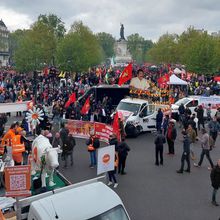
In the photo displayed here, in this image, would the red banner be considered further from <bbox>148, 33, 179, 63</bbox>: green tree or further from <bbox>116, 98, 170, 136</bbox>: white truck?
<bbox>148, 33, 179, 63</bbox>: green tree

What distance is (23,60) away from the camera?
51.6 metres

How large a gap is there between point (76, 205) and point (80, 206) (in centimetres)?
7

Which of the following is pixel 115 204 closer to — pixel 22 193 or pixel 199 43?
pixel 22 193

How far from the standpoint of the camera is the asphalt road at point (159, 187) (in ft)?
37.2

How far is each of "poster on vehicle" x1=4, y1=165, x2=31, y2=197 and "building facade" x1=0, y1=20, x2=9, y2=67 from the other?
125055 mm

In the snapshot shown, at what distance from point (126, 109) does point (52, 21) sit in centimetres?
5267

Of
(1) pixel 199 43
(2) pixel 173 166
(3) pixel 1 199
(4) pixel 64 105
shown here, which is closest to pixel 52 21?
(1) pixel 199 43

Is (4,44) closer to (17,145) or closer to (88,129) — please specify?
(88,129)

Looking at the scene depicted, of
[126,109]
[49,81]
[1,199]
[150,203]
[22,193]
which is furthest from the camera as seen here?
[49,81]

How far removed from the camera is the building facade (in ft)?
434

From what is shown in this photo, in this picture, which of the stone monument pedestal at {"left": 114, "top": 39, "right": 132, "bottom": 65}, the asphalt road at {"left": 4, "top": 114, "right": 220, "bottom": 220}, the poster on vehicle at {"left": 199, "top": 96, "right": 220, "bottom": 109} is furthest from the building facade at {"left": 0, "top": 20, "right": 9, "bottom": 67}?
the asphalt road at {"left": 4, "top": 114, "right": 220, "bottom": 220}

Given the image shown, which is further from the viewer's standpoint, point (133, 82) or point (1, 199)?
point (133, 82)

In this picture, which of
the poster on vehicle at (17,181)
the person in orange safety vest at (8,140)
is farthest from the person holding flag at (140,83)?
the poster on vehicle at (17,181)

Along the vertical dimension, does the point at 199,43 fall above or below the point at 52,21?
below
